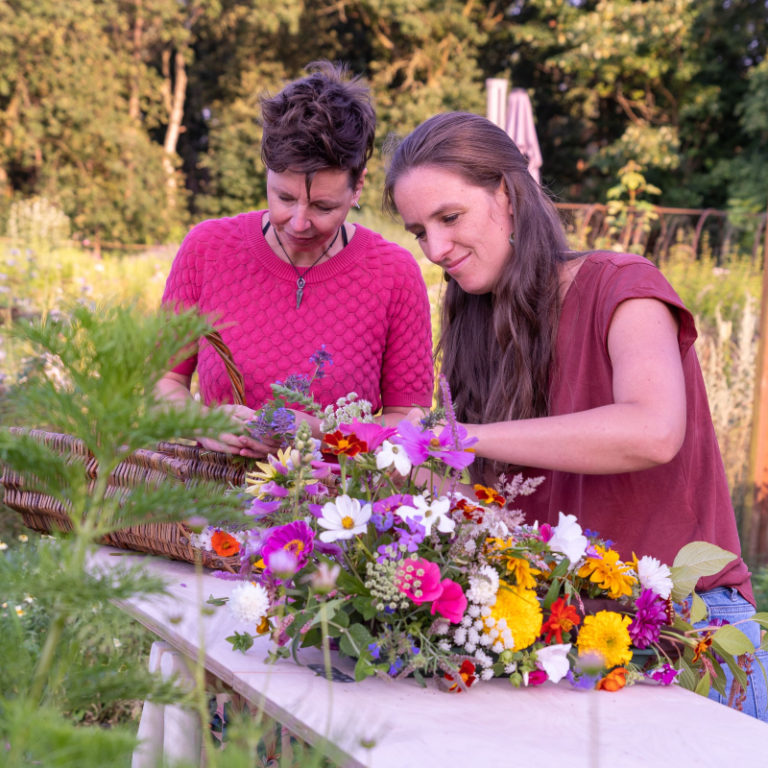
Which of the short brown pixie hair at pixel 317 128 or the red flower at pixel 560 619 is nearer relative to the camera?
the red flower at pixel 560 619

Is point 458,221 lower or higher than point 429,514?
higher

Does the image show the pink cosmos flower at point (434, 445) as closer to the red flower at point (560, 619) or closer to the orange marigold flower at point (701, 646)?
the red flower at point (560, 619)

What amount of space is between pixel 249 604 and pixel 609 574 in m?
0.49

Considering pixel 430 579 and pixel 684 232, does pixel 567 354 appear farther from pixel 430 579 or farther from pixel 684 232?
pixel 684 232

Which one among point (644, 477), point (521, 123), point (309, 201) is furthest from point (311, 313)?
point (521, 123)

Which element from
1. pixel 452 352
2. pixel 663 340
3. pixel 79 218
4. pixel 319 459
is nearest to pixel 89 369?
pixel 319 459

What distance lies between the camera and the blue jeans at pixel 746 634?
1482mm

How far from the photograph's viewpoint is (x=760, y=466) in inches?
165

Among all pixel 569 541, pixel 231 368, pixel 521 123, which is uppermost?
pixel 521 123

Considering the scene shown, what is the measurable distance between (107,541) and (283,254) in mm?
879

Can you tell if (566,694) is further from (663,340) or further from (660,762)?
(663,340)

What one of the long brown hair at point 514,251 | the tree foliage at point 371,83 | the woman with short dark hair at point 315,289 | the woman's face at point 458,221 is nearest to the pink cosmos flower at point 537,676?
the long brown hair at point 514,251

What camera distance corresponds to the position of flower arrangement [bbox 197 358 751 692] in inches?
45.6

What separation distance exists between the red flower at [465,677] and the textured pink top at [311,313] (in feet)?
3.67
